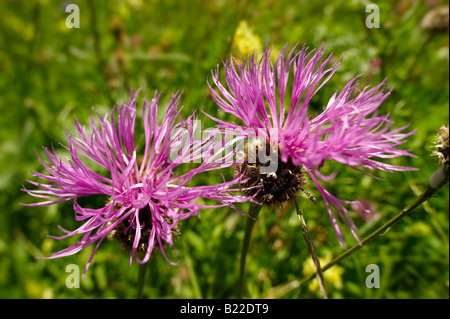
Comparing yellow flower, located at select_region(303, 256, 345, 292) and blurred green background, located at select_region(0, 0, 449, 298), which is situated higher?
blurred green background, located at select_region(0, 0, 449, 298)

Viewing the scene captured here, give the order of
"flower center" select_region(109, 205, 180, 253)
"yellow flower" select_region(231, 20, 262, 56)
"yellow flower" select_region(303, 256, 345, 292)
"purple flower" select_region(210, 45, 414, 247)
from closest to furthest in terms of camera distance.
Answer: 1. "purple flower" select_region(210, 45, 414, 247)
2. "flower center" select_region(109, 205, 180, 253)
3. "yellow flower" select_region(303, 256, 345, 292)
4. "yellow flower" select_region(231, 20, 262, 56)

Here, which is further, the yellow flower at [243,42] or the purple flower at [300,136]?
the yellow flower at [243,42]

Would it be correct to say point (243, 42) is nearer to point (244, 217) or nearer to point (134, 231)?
point (244, 217)

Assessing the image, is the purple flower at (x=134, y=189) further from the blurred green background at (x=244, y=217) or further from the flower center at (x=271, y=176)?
the blurred green background at (x=244, y=217)

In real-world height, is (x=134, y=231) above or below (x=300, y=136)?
below

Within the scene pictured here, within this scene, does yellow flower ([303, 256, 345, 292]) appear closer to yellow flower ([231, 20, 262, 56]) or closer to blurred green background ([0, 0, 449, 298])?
blurred green background ([0, 0, 449, 298])

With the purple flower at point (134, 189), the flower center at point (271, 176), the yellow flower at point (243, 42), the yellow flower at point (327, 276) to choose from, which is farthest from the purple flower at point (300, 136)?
the yellow flower at point (243, 42)

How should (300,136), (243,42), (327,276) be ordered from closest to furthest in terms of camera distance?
1. (300,136)
2. (327,276)
3. (243,42)

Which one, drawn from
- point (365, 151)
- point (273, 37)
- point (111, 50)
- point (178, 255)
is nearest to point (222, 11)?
point (273, 37)

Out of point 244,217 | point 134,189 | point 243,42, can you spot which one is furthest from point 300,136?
point 243,42

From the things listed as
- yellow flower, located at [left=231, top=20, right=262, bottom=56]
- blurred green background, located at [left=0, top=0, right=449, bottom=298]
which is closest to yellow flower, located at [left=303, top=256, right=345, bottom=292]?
blurred green background, located at [left=0, top=0, right=449, bottom=298]

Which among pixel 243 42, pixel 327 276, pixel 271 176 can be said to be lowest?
pixel 327 276
